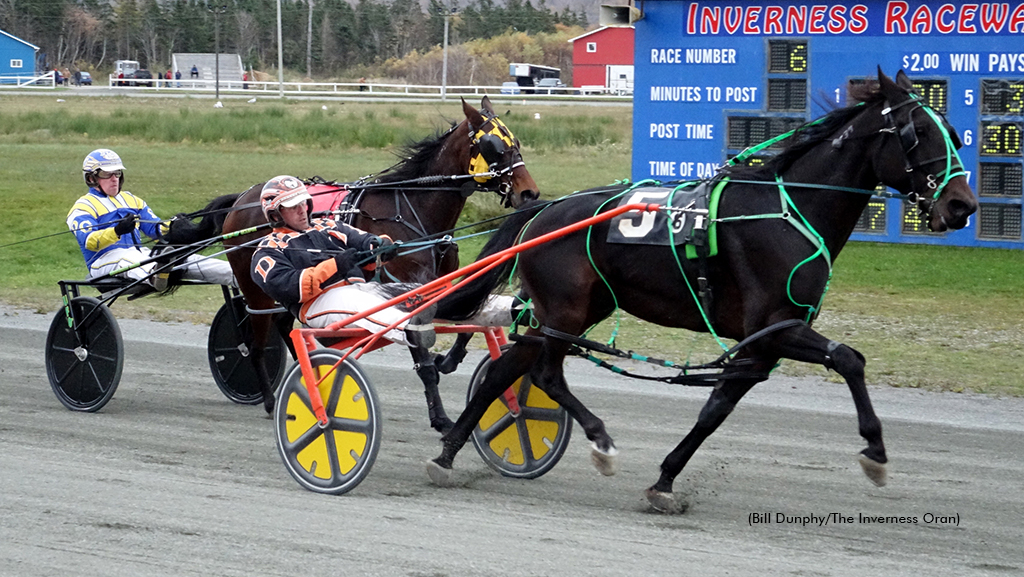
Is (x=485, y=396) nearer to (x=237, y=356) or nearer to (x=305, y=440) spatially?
(x=305, y=440)

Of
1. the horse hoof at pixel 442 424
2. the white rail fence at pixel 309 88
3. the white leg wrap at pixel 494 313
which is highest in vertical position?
the white rail fence at pixel 309 88

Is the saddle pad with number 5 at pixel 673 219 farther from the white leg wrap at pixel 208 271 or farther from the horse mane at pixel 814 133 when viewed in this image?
the white leg wrap at pixel 208 271

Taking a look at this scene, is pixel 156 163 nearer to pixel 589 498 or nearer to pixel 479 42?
pixel 589 498

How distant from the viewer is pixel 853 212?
4949 mm

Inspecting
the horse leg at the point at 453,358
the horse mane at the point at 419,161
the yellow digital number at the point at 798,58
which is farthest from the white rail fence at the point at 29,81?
the horse leg at the point at 453,358

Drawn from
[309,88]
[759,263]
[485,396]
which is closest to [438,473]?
[485,396]

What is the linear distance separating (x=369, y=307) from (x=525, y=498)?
1.13 m

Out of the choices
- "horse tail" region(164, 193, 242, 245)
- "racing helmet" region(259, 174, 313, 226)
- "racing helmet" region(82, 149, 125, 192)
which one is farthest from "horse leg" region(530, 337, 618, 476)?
"racing helmet" region(82, 149, 125, 192)

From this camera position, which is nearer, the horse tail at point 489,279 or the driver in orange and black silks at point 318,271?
the driver in orange and black silks at point 318,271

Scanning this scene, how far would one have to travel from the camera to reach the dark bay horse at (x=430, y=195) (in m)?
6.71

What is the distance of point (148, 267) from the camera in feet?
24.2

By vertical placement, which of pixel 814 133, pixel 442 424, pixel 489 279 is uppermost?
pixel 814 133

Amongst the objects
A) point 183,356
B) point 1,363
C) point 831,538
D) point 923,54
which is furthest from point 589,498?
point 923,54

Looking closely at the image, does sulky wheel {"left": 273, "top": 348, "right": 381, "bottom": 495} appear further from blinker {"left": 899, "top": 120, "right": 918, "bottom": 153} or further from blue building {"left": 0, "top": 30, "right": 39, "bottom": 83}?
blue building {"left": 0, "top": 30, "right": 39, "bottom": 83}
